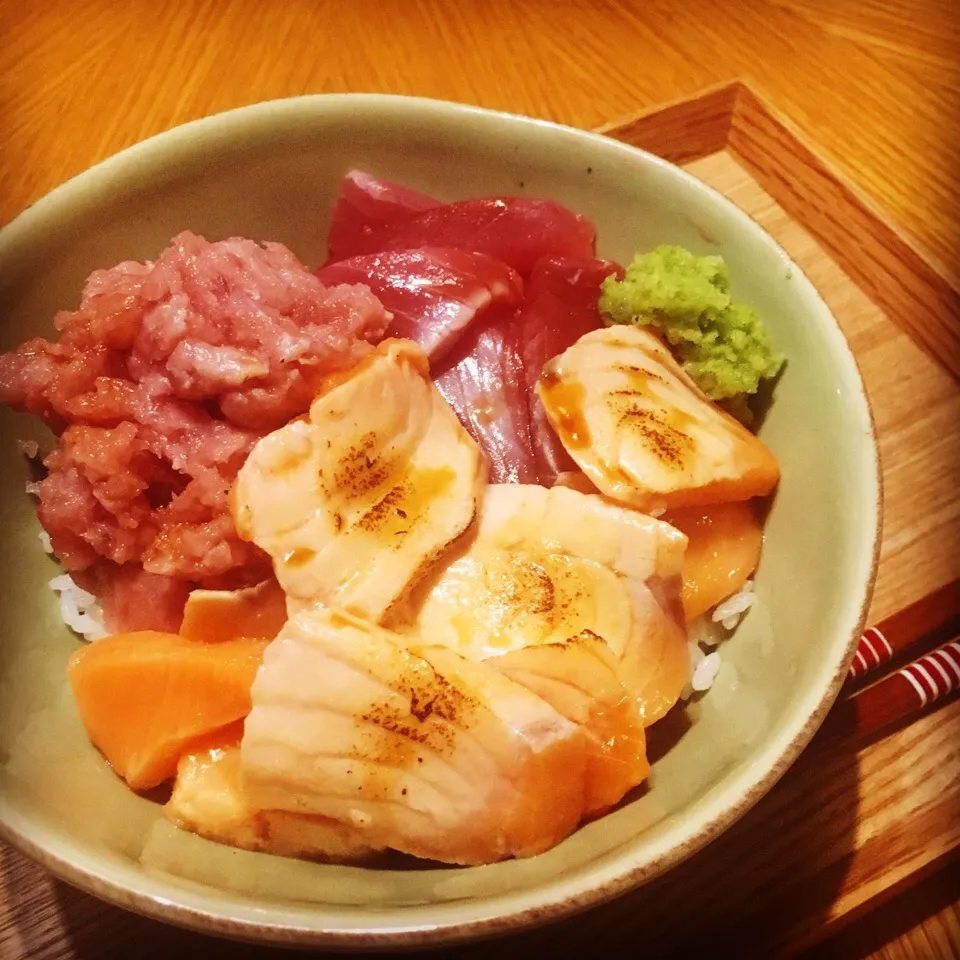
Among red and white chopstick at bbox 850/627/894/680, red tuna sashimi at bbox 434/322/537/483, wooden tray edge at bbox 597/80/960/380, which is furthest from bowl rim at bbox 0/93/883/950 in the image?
wooden tray edge at bbox 597/80/960/380

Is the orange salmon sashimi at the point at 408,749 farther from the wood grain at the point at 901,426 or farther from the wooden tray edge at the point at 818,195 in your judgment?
the wooden tray edge at the point at 818,195

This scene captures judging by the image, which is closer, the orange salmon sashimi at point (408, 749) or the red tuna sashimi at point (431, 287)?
the orange salmon sashimi at point (408, 749)

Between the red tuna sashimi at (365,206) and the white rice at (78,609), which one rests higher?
the red tuna sashimi at (365,206)

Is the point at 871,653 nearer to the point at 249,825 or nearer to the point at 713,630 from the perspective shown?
the point at 713,630

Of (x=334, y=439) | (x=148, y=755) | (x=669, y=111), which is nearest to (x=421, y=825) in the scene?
(x=148, y=755)

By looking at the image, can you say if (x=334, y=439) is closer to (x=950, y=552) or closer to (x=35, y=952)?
(x=35, y=952)

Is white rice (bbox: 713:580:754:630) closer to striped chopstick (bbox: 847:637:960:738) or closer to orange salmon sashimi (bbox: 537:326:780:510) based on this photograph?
orange salmon sashimi (bbox: 537:326:780:510)

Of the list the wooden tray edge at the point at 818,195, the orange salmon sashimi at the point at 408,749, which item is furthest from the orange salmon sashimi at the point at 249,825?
the wooden tray edge at the point at 818,195
